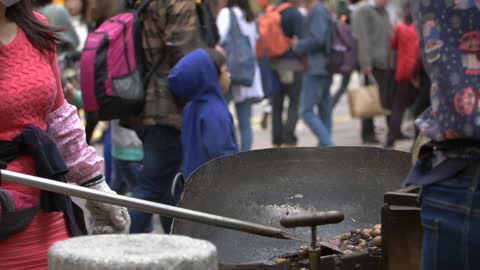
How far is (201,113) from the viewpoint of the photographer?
251 inches

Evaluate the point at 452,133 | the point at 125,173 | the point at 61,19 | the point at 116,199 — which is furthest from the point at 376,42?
the point at 452,133

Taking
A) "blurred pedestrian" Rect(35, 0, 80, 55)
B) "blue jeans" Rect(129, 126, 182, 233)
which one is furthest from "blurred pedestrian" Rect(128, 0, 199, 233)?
"blurred pedestrian" Rect(35, 0, 80, 55)

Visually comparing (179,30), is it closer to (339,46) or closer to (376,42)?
(339,46)

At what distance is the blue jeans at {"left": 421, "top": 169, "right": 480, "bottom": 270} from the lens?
297 cm

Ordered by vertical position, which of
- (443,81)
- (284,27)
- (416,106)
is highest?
(443,81)

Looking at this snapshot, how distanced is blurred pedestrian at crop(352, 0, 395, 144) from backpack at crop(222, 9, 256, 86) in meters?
2.35

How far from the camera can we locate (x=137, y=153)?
746cm

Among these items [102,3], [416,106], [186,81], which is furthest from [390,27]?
[186,81]

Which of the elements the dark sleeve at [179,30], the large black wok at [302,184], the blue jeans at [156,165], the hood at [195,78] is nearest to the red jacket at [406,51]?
the dark sleeve at [179,30]

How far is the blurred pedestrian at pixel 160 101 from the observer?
682cm

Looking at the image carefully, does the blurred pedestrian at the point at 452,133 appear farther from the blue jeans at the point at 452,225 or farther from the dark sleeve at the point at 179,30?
the dark sleeve at the point at 179,30

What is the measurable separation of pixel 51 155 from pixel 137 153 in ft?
11.7

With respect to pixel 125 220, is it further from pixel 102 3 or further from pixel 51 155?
pixel 102 3

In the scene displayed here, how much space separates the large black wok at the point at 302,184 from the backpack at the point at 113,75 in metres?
2.10
